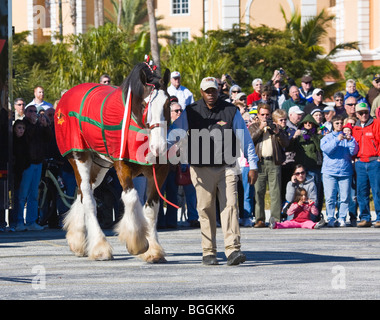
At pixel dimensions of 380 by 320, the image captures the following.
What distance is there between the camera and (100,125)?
13328 millimetres

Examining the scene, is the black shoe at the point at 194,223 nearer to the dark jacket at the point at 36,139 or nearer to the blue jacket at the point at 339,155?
the blue jacket at the point at 339,155

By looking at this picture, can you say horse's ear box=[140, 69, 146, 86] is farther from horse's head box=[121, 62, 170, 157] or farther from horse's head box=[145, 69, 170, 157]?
horse's head box=[145, 69, 170, 157]

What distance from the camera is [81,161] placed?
1417cm

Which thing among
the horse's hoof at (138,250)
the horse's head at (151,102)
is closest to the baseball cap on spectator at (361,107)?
the horse's head at (151,102)

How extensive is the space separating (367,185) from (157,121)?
7.75m

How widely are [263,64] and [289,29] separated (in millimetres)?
4447

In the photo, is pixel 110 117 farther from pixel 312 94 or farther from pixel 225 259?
pixel 312 94

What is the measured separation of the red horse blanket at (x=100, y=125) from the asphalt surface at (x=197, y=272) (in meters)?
1.46

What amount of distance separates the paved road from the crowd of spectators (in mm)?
2050

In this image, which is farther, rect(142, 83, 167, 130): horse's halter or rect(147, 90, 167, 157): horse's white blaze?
rect(142, 83, 167, 130): horse's halter

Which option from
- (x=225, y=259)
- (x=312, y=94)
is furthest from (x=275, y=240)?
(x=312, y=94)

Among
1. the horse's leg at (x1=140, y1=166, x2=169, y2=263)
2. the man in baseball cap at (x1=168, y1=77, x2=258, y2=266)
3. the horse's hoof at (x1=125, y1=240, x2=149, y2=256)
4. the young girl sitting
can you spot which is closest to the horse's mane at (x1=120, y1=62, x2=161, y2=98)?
the man in baseball cap at (x1=168, y1=77, x2=258, y2=266)

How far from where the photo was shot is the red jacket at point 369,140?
1883 cm

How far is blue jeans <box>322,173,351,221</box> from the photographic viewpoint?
18.8 m
